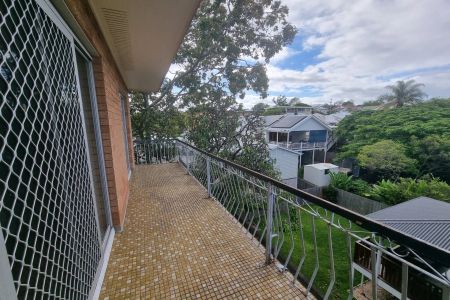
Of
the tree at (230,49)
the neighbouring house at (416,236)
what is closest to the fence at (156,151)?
the tree at (230,49)

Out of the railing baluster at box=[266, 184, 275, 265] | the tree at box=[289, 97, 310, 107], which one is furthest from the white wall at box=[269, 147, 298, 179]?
the tree at box=[289, 97, 310, 107]

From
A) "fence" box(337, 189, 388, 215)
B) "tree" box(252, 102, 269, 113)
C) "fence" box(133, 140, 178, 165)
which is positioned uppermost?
"tree" box(252, 102, 269, 113)

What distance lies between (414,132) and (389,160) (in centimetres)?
298

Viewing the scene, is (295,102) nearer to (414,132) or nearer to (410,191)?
(414,132)

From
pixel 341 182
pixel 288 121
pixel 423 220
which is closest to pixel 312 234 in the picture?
pixel 423 220

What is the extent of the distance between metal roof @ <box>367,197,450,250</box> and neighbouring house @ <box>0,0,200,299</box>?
16.2 ft

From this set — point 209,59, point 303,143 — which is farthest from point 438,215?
point 303,143

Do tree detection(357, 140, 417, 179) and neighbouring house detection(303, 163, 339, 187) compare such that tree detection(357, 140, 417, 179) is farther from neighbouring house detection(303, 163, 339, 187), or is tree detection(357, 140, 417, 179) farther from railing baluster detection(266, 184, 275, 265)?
railing baluster detection(266, 184, 275, 265)

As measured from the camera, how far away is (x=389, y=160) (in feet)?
42.1

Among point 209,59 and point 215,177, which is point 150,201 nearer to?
point 215,177

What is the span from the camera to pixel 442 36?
52.9 ft

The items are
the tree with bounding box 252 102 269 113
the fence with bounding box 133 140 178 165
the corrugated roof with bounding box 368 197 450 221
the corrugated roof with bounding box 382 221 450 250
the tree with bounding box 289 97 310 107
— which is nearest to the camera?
the corrugated roof with bounding box 382 221 450 250

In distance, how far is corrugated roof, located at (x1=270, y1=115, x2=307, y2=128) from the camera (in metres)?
19.0

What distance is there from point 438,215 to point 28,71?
25.0 ft
